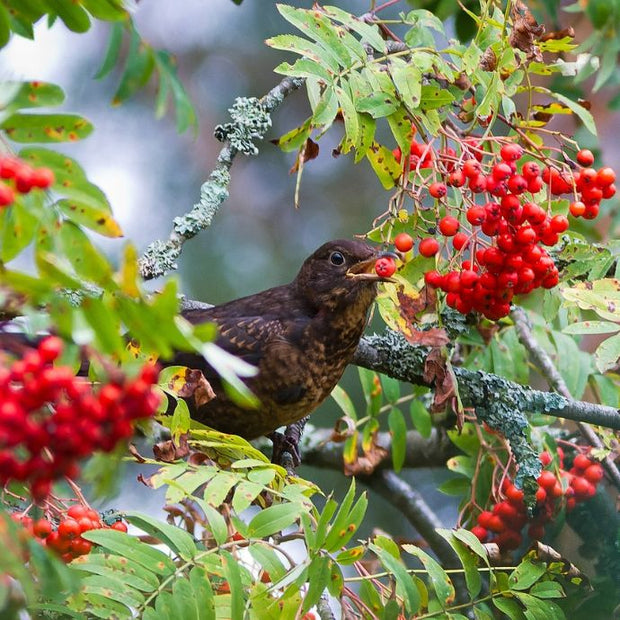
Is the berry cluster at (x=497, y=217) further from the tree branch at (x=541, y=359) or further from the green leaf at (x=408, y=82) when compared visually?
the tree branch at (x=541, y=359)

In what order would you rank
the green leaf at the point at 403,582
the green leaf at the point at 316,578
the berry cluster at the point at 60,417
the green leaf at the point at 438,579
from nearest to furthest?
the berry cluster at the point at 60,417, the green leaf at the point at 316,578, the green leaf at the point at 403,582, the green leaf at the point at 438,579

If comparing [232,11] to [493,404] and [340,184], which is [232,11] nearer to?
[340,184]

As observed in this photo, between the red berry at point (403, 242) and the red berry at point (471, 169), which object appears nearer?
the red berry at point (471, 169)

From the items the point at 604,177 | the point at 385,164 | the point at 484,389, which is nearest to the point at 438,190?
the point at 385,164

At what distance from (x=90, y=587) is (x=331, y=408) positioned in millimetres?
3457

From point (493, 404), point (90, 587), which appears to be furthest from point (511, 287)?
point (90, 587)

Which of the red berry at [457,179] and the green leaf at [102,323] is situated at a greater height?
the red berry at [457,179]

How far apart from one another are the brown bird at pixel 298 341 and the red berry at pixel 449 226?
21.1 inches

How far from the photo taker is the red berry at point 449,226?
8.14 ft

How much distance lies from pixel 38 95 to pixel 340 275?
2107 millimetres

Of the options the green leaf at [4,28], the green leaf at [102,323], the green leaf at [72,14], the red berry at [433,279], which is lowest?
the green leaf at [102,323]

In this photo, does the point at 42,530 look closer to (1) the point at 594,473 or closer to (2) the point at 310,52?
(2) the point at 310,52

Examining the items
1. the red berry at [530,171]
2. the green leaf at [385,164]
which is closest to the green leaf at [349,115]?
the green leaf at [385,164]

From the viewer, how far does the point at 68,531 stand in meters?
1.93
